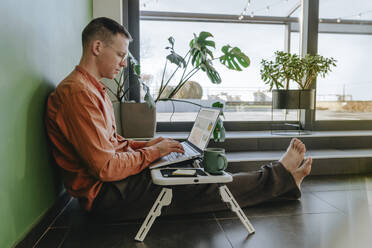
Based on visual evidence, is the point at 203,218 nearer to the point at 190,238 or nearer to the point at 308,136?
the point at 190,238

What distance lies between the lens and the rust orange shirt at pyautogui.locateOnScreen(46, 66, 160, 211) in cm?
129

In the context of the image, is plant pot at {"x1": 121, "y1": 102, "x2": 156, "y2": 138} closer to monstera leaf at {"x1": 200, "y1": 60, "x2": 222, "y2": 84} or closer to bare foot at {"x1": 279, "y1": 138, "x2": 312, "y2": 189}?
monstera leaf at {"x1": 200, "y1": 60, "x2": 222, "y2": 84}

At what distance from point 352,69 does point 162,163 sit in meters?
3.56

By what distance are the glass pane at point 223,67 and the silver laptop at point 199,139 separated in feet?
5.62

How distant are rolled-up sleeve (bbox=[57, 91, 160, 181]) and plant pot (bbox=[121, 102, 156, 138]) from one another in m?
1.11

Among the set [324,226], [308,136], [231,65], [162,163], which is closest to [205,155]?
[162,163]

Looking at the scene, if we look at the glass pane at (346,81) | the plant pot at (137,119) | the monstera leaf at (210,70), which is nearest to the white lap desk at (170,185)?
the plant pot at (137,119)

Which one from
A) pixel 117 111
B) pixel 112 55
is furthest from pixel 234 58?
pixel 112 55

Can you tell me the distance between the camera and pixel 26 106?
1282 mm

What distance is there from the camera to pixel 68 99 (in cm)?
132

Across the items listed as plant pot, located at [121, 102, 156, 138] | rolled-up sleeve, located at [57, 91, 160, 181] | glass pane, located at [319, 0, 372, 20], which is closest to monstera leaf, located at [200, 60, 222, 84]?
plant pot, located at [121, 102, 156, 138]

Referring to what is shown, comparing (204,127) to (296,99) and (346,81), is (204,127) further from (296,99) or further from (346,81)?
(346,81)

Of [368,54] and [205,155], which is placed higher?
[368,54]

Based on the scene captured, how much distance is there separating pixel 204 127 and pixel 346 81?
10.4ft
